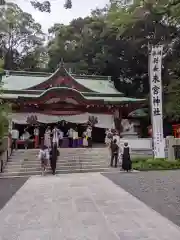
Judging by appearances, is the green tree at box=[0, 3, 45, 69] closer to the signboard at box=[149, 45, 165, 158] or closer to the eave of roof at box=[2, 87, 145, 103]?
the eave of roof at box=[2, 87, 145, 103]

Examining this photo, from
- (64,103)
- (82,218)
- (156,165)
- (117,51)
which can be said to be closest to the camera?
(82,218)

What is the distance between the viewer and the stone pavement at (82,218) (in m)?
4.69

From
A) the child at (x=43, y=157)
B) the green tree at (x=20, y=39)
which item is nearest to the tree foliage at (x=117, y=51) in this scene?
the green tree at (x=20, y=39)

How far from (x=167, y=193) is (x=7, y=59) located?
37340 mm

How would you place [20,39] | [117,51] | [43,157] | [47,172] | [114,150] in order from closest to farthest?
[43,157] < [47,172] < [114,150] < [117,51] < [20,39]

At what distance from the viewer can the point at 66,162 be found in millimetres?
16688

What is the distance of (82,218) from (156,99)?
38.6 feet

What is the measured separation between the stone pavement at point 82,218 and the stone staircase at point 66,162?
647 cm

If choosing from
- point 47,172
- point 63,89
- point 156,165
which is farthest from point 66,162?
point 63,89

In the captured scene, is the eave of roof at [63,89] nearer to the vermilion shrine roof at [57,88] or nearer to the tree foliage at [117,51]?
the vermilion shrine roof at [57,88]

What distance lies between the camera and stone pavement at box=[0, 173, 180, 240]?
15.4ft

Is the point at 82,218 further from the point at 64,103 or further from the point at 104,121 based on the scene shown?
the point at 104,121

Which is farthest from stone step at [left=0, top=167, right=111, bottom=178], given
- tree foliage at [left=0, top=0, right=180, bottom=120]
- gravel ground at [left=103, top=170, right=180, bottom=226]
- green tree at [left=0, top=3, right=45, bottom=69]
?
green tree at [left=0, top=3, right=45, bottom=69]

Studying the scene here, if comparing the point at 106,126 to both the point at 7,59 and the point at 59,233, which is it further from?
the point at 7,59
